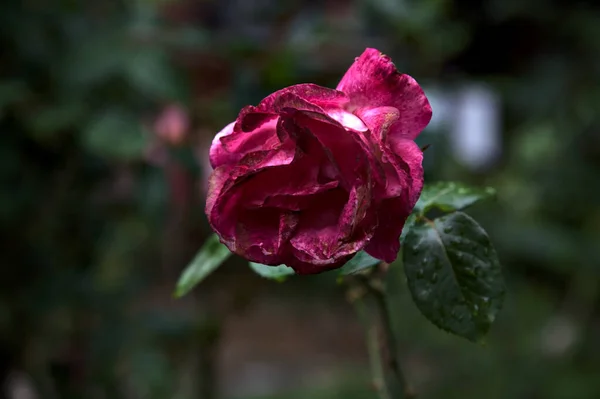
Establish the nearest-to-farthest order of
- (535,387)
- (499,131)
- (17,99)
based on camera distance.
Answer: (17,99) → (535,387) → (499,131)

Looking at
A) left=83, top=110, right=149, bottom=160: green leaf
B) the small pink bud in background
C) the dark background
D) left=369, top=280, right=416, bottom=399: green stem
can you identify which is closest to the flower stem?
left=369, top=280, right=416, bottom=399: green stem

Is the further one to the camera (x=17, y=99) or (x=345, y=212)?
(x=17, y=99)

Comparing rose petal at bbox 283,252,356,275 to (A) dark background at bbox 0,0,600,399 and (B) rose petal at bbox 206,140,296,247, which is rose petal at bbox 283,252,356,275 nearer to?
(B) rose petal at bbox 206,140,296,247

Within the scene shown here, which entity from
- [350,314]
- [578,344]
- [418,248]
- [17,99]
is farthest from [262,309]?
[418,248]

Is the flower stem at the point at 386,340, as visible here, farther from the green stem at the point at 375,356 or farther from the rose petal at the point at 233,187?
the rose petal at the point at 233,187

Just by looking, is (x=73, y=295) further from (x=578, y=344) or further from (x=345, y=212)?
(x=578, y=344)

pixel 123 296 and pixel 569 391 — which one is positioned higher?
pixel 123 296

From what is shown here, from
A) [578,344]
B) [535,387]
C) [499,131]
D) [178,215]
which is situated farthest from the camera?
[499,131]
